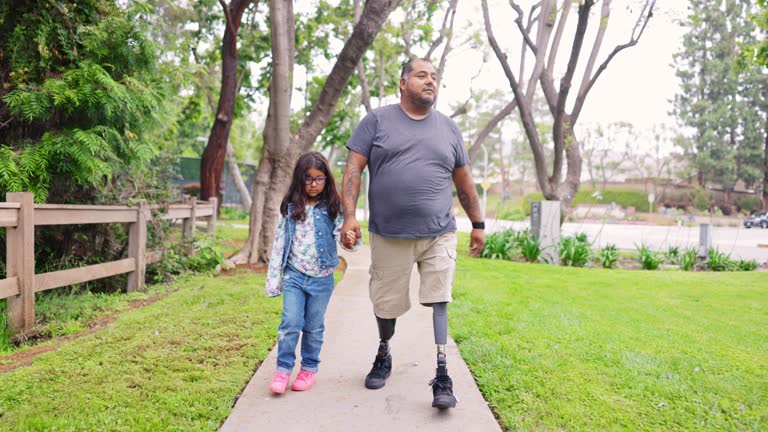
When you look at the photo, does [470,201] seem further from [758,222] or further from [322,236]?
[758,222]

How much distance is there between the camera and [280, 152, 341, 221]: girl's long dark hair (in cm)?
361

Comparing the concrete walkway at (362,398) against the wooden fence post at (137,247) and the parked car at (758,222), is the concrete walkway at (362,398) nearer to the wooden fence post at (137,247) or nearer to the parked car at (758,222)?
the wooden fence post at (137,247)

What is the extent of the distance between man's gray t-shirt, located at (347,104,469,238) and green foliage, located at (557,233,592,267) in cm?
809

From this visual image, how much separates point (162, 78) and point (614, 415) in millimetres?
6479

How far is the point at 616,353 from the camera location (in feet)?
14.3

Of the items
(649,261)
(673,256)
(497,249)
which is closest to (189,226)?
(497,249)

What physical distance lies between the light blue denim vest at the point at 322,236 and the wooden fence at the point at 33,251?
2629mm

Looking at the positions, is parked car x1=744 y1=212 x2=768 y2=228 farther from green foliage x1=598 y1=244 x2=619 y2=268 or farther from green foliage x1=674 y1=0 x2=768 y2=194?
green foliage x1=598 y1=244 x2=619 y2=268

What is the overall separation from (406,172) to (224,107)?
10.3 m

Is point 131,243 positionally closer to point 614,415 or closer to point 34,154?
point 34,154

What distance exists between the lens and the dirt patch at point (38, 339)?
4145mm

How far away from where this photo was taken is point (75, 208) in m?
5.75

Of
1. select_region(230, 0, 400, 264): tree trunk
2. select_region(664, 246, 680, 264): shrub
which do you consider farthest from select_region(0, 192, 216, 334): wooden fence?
select_region(664, 246, 680, 264): shrub

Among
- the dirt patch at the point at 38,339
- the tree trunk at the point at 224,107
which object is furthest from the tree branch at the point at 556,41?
the dirt patch at the point at 38,339
